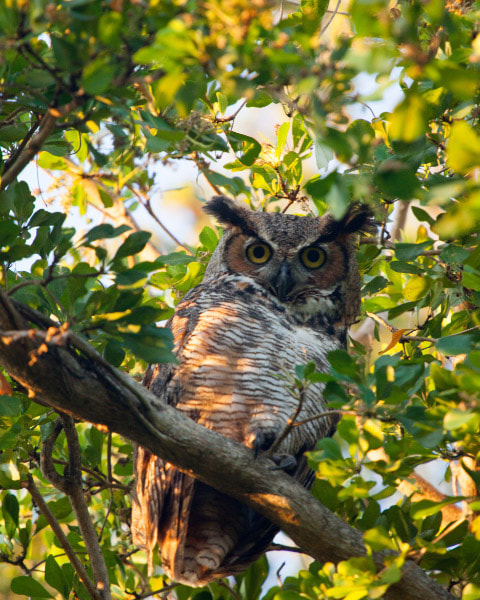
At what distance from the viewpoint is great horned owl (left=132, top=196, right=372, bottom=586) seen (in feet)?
7.34

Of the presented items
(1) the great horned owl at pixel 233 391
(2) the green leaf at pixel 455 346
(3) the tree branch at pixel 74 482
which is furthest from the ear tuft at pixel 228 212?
(2) the green leaf at pixel 455 346

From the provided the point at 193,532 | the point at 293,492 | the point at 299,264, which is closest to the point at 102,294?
the point at 293,492

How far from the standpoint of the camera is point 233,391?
2350 millimetres

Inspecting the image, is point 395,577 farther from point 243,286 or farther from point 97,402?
point 243,286

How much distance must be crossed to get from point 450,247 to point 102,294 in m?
1.17

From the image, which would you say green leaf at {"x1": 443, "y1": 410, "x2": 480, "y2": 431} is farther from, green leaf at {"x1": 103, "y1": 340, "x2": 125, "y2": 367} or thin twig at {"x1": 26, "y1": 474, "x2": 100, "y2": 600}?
thin twig at {"x1": 26, "y1": 474, "x2": 100, "y2": 600}

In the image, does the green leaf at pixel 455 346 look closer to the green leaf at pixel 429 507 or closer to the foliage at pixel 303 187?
the foliage at pixel 303 187

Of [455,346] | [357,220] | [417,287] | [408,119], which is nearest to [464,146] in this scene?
[408,119]

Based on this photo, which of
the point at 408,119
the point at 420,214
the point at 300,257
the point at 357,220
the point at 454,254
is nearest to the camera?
the point at 408,119

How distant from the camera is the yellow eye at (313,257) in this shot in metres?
3.00

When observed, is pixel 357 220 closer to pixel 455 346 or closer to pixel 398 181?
pixel 455 346

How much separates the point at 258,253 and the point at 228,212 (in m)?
0.29

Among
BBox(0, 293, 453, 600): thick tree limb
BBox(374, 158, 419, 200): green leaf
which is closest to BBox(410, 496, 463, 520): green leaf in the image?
BBox(0, 293, 453, 600): thick tree limb

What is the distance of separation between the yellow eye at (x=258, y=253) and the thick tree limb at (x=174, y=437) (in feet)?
4.23
